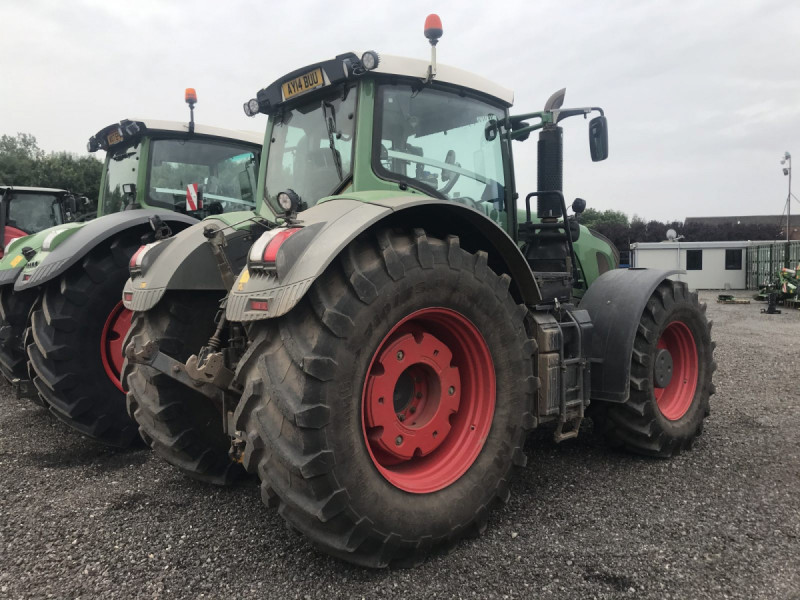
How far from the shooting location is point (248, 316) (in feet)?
7.34

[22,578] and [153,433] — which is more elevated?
[153,433]

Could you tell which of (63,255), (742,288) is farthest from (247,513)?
(742,288)

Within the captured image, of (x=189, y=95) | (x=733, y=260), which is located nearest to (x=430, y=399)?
(x=189, y=95)

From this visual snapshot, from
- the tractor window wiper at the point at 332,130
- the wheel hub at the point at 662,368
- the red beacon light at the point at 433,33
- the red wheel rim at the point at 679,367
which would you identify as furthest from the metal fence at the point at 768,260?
the tractor window wiper at the point at 332,130

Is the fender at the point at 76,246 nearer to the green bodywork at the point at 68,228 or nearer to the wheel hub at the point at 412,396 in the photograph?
the green bodywork at the point at 68,228

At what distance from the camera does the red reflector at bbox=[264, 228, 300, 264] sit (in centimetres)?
226

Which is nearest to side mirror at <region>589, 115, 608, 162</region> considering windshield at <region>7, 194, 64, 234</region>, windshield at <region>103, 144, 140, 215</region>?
windshield at <region>103, 144, 140, 215</region>

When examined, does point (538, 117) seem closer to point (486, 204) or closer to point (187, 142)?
point (486, 204)

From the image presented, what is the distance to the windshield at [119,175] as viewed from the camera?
5.68 metres

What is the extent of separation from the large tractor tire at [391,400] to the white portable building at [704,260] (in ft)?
77.9

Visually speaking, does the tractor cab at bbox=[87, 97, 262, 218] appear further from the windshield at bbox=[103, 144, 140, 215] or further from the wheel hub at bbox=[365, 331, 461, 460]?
the wheel hub at bbox=[365, 331, 461, 460]

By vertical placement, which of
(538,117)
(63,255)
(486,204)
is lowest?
(63,255)

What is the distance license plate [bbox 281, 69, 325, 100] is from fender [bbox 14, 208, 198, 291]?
1.54m

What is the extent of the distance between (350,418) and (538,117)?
259 centimetres
